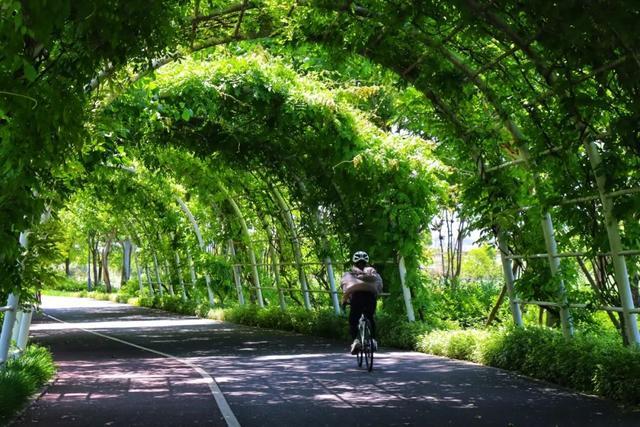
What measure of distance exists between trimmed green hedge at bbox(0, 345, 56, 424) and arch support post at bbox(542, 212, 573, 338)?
7.12m

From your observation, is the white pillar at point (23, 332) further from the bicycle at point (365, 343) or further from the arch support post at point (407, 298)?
the arch support post at point (407, 298)

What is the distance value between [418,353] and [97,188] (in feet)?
44.7

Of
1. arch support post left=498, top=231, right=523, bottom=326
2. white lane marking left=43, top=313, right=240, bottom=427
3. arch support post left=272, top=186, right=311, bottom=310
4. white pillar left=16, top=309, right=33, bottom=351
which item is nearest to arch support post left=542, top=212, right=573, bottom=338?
arch support post left=498, top=231, right=523, bottom=326

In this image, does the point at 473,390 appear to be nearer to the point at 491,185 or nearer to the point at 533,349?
the point at 533,349

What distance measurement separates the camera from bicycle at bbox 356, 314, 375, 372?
12.6 meters

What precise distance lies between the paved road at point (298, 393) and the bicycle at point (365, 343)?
0.68 ft

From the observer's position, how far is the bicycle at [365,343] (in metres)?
12.6

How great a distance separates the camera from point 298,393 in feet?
34.2

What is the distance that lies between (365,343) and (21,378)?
5111mm

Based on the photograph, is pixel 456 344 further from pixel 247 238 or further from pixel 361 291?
pixel 247 238

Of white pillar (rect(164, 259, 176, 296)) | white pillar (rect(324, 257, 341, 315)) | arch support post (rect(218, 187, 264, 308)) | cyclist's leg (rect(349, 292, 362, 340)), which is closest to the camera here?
cyclist's leg (rect(349, 292, 362, 340))

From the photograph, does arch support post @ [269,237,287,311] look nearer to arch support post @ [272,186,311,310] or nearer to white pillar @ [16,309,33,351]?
arch support post @ [272,186,311,310]

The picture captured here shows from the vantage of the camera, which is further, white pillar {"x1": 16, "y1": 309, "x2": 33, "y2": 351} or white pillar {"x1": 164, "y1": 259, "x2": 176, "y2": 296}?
white pillar {"x1": 164, "y1": 259, "x2": 176, "y2": 296}

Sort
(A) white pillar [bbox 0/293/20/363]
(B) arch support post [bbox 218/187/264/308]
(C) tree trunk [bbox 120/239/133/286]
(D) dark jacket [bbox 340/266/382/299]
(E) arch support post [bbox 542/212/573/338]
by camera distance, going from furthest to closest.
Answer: (C) tree trunk [bbox 120/239/133/286] < (B) arch support post [bbox 218/187/264/308] < (D) dark jacket [bbox 340/266/382/299] < (E) arch support post [bbox 542/212/573/338] < (A) white pillar [bbox 0/293/20/363]
